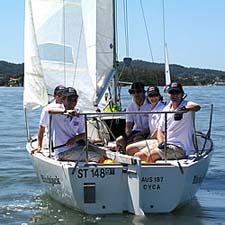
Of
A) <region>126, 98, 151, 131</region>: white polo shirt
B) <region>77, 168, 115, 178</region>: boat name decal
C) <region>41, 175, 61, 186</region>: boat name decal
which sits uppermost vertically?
<region>126, 98, 151, 131</region>: white polo shirt

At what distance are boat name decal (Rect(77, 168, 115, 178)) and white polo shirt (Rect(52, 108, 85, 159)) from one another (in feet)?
3.18

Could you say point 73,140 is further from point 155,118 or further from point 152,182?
point 152,182

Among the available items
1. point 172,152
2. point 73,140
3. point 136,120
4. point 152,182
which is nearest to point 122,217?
point 152,182

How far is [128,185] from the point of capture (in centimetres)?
933

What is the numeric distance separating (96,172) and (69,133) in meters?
1.20

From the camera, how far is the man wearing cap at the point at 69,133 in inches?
397

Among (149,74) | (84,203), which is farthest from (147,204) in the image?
(149,74)

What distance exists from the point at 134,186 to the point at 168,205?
2.06 ft

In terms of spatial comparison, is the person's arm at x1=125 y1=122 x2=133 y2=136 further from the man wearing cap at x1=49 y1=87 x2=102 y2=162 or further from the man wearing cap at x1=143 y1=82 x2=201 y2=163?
the man wearing cap at x1=143 y1=82 x2=201 y2=163

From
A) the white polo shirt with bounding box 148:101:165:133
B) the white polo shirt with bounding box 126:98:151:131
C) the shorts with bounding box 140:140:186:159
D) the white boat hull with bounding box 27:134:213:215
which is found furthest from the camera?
the white polo shirt with bounding box 126:98:151:131

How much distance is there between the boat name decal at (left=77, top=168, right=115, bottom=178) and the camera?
9.31m

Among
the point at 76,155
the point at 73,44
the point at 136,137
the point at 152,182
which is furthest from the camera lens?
the point at 73,44

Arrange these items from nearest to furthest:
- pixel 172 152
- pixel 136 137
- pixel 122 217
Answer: pixel 122 217 → pixel 172 152 → pixel 136 137

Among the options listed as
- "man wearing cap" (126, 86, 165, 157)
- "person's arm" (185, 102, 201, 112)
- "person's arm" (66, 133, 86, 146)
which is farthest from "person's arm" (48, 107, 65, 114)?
"person's arm" (185, 102, 201, 112)
